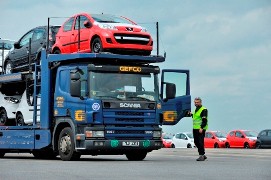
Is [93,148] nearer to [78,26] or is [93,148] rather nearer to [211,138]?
[78,26]

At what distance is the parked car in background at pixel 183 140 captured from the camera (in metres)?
54.6

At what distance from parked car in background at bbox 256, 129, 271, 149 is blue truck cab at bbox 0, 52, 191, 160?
27.7m

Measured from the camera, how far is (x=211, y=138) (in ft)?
A: 177

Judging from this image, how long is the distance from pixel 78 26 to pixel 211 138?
3410 centimetres

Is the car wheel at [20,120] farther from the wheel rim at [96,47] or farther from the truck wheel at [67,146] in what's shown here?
the wheel rim at [96,47]

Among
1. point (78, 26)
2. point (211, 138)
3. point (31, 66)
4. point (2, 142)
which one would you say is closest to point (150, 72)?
point (78, 26)

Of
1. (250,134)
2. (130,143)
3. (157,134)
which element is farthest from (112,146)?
(250,134)

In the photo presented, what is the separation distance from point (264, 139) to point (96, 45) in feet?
96.7

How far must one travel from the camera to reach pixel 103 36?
786 inches

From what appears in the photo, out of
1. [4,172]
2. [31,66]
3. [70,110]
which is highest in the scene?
[31,66]

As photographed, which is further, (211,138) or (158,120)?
(211,138)

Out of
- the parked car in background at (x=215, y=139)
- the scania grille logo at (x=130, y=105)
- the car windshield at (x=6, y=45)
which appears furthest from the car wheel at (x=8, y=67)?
the parked car in background at (x=215, y=139)

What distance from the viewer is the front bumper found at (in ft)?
63.4

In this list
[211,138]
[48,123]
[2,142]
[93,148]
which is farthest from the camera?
[211,138]
